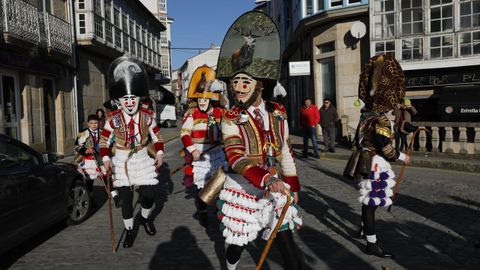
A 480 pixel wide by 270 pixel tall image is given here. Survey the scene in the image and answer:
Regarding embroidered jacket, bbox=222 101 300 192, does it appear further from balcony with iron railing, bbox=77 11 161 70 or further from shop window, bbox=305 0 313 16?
shop window, bbox=305 0 313 16

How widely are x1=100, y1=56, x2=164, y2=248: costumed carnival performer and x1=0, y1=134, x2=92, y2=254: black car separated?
880 millimetres

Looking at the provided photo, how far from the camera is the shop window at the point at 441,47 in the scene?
17062 millimetres

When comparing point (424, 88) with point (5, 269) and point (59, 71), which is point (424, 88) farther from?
point (5, 269)

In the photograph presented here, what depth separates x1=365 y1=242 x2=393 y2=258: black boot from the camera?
4524 mm

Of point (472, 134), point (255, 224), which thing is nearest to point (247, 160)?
point (255, 224)

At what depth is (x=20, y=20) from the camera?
560 inches

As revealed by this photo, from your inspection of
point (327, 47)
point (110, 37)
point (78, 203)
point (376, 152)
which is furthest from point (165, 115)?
point (376, 152)

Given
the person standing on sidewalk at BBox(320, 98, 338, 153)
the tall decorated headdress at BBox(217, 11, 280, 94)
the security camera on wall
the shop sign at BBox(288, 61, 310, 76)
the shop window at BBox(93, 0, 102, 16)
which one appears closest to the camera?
the tall decorated headdress at BBox(217, 11, 280, 94)

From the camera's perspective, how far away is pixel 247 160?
3.07 meters

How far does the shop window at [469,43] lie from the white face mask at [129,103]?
15451 mm

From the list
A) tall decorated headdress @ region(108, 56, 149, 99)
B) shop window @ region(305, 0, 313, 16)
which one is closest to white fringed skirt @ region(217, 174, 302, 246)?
tall decorated headdress @ region(108, 56, 149, 99)

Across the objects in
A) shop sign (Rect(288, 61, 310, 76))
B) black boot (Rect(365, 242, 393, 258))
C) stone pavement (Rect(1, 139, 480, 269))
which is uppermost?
shop sign (Rect(288, 61, 310, 76))

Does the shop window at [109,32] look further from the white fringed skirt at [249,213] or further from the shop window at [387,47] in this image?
the white fringed skirt at [249,213]

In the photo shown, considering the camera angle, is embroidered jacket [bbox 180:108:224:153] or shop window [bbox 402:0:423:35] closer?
embroidered jacket [bbox 180:108:224:153]
